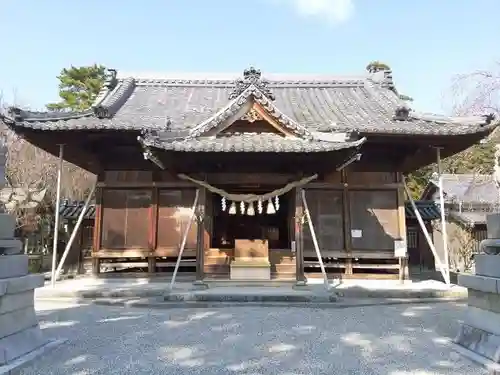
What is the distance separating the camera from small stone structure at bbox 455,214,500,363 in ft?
15.6

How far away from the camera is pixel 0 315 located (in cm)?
457

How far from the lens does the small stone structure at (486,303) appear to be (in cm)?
475

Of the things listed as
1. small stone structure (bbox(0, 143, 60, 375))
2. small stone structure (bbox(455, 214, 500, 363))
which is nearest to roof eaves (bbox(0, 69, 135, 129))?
small stone structure (bbox(0, 143, 60, 375))

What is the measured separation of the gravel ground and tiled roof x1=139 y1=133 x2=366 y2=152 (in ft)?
13.0

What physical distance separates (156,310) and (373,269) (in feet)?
23.8

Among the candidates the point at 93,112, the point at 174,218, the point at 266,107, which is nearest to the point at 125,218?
the point at 174,218

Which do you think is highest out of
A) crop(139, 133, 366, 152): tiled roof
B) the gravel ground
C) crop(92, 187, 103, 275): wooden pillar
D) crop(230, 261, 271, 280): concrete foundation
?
crop(139, 133, 366, 152): tiled roof

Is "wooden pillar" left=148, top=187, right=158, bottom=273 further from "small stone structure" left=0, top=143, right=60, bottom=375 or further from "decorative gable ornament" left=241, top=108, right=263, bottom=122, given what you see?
"small stone structure" left=0, top=143, right=60, bottom=375

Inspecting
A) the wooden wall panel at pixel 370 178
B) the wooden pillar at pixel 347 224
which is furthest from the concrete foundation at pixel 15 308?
the wooden wall panel at pixel 370 178

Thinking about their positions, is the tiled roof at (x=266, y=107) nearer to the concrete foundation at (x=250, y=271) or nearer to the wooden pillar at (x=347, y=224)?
the wooden pillar at (x=347, y=224)

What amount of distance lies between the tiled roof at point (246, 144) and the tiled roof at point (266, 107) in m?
0.55

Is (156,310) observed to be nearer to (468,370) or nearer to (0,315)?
(0,315)

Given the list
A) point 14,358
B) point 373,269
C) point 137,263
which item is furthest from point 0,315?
point 373,269

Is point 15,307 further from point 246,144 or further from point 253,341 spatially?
point 246,144
